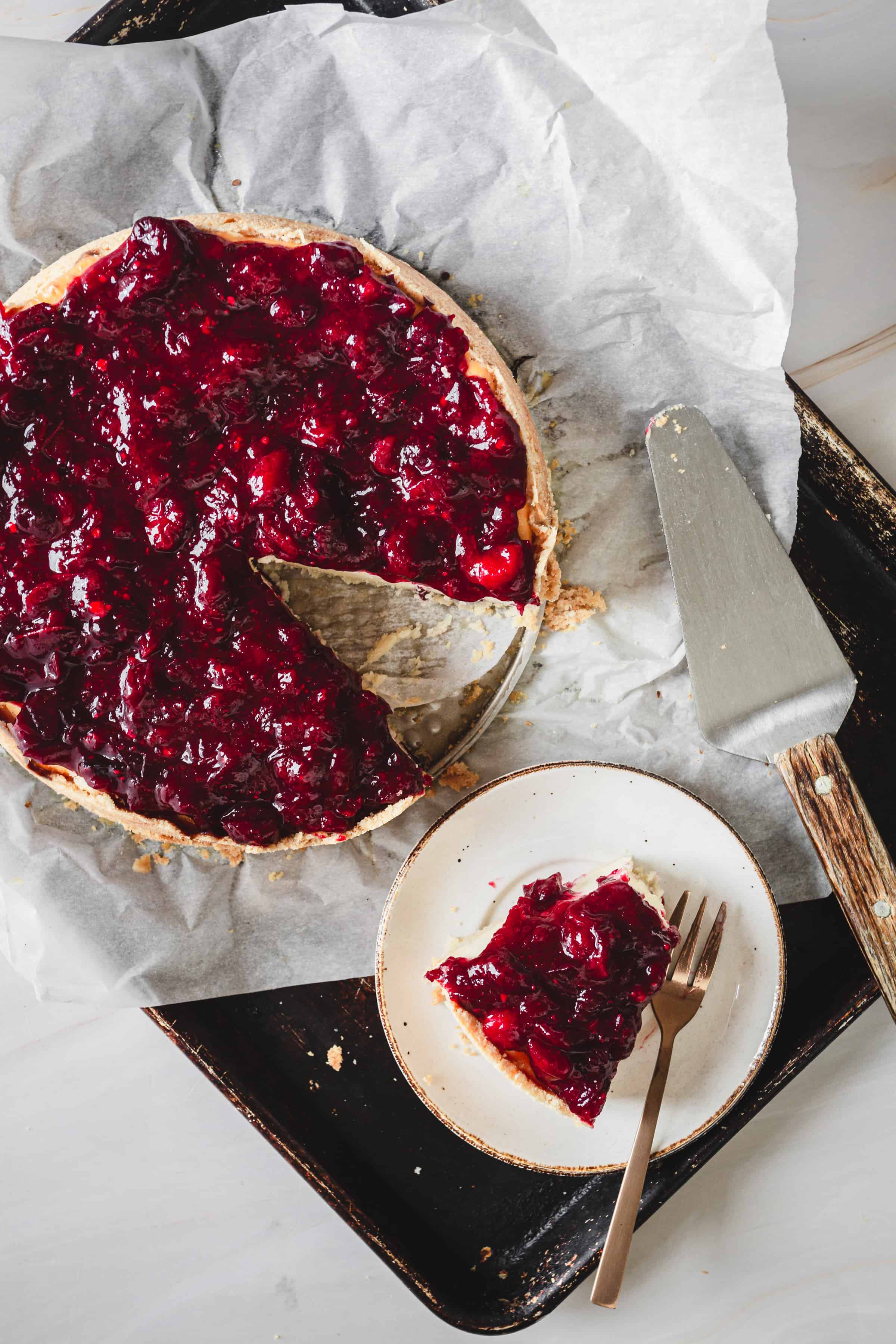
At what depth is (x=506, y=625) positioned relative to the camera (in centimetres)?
214

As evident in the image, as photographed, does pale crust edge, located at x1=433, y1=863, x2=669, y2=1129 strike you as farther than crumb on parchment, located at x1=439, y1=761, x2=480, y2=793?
No

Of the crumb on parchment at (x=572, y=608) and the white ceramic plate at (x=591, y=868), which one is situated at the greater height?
the crumb on parchment at (x=572, y=608)

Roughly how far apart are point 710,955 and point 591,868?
345 mm

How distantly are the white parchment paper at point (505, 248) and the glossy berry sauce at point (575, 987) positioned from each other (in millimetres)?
395

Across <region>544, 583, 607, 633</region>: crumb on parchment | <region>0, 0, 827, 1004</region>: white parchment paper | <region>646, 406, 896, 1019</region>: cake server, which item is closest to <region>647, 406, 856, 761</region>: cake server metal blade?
<region>646, 406, 896, 1019</region>: cake server

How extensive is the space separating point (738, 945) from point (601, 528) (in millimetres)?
1107

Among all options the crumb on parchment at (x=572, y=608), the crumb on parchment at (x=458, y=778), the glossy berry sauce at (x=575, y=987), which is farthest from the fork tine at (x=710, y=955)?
the crumb on parchment at (x=572, y=608)

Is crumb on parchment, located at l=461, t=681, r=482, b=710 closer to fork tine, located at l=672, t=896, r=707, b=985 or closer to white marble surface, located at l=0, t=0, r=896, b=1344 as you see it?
fork tine, located at l=672, t=896, r=707, b=985

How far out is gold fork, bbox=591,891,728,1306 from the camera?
6.57 feet

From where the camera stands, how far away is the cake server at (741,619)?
2.08 m

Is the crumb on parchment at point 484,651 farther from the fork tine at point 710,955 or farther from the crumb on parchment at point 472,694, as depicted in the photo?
the fork tine at point 710,955

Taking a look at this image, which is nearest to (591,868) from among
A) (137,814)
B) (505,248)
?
(137,814)

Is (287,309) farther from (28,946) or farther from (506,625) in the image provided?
(28,946)

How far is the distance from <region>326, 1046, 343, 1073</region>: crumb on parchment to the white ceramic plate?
10.4 inches
